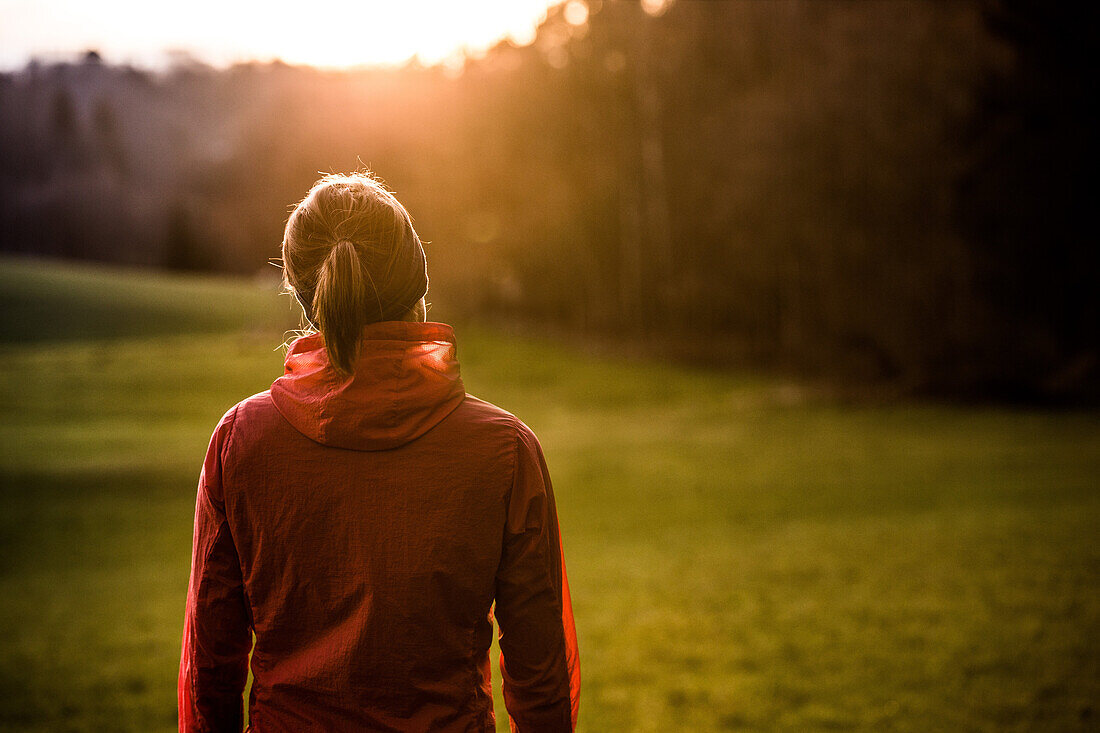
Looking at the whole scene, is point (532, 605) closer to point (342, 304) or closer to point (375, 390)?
point (375, 390)

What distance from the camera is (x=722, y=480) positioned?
37.9ft

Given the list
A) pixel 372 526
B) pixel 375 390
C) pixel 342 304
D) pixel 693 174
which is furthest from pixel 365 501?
pixel 693 174

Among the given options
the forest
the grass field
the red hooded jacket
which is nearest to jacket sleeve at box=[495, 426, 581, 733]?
the red hooded jacket

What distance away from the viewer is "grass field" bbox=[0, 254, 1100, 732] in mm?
4719

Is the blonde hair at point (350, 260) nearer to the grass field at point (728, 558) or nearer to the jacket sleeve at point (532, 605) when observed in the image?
the jacket sleeve at point (532, 605)

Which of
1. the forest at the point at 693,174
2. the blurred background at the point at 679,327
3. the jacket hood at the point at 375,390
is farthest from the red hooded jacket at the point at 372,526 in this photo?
the forest at the point at 693,174

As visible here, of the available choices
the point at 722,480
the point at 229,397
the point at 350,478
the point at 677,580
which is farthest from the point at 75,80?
the point at 350,478

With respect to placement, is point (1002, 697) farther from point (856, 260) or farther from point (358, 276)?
point (856, 260)

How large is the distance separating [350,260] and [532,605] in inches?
28.2

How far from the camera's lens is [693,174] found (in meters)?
25.9

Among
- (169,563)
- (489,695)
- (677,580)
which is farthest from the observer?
(169,563)

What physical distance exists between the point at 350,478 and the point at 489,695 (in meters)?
0.49

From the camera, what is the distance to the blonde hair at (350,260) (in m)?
1.39

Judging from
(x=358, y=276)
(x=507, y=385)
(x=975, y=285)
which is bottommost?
(x=507, y=385)
